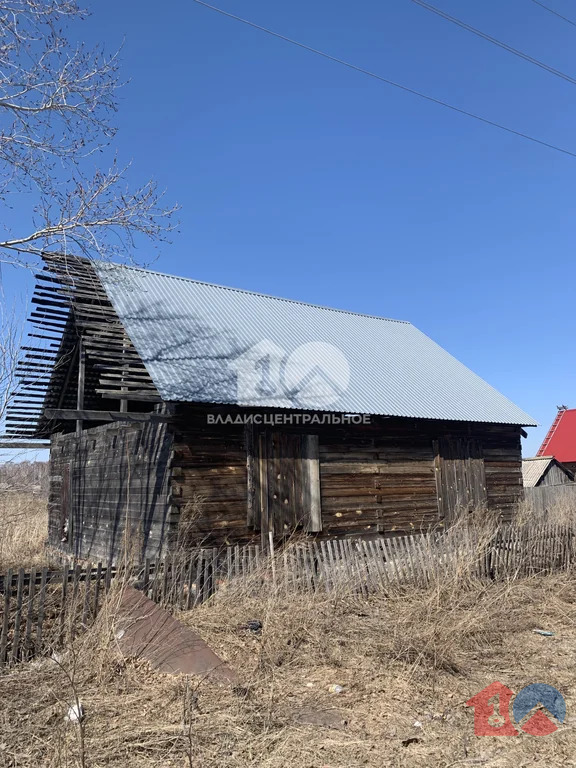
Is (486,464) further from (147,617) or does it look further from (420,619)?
(147,617)

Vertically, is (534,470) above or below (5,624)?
above

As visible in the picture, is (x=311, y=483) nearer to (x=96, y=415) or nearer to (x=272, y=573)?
(x=272, y=573)

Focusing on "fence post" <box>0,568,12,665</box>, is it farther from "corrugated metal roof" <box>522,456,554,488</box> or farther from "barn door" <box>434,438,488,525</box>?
"corrugated metal roof" <box>522,456,554,488</box>

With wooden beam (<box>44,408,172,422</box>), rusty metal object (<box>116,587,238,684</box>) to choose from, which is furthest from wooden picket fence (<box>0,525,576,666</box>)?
wooden beam (<box>44,408,172,422</box>)

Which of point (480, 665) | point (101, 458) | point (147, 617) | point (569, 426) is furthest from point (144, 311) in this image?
point (569, 426)

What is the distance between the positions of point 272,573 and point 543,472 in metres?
25.9

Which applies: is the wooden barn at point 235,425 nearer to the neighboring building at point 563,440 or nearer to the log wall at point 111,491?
the log wall at point 111,491

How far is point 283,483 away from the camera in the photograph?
1145cm

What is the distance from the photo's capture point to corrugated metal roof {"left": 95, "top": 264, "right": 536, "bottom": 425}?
36.7ft

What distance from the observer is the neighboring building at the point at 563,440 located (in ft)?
119

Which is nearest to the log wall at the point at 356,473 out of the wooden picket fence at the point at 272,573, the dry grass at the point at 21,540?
the wooden picket fence at the point at 272,573

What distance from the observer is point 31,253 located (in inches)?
295

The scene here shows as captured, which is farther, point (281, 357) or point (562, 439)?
point (562, 439)

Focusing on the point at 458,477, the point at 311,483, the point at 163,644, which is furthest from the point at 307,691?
the point at 458,477
